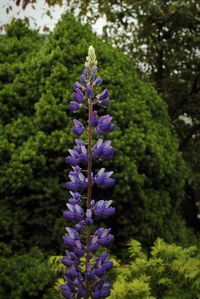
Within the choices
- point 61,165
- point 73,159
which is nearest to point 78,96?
point 73,159

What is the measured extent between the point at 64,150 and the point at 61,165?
17cm

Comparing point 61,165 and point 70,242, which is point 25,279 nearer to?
point 61,165

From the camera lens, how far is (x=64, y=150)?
6254 millimetres

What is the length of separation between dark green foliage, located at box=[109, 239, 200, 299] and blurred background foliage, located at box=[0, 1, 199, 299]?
0.01 meters

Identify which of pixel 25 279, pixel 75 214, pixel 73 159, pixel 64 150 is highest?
pixel 73 159

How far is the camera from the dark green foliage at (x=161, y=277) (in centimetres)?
471

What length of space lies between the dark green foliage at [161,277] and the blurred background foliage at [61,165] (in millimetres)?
11

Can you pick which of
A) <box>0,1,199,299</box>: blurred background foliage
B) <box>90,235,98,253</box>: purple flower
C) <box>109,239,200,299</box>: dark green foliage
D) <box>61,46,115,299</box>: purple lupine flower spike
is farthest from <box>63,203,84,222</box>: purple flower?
<box>0,1,199,299</box>: blurred background foliage

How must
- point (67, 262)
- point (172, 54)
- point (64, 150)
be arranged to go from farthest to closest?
point (172, 54)
point (64, 150)
point (67, 262)

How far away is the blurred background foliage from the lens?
544cm

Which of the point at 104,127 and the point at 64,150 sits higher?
the point at 104,127

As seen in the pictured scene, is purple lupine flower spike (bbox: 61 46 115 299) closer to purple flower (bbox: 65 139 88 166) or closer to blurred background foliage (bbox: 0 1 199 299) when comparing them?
purple flower (bbox: 65 139 88 166)

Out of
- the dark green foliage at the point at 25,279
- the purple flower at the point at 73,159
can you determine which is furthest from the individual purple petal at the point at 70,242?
the dark green foliage at the point at 25,279

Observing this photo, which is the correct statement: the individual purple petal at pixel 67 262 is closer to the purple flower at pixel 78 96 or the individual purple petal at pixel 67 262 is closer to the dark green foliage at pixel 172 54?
the purple flower at pixel 78 96
